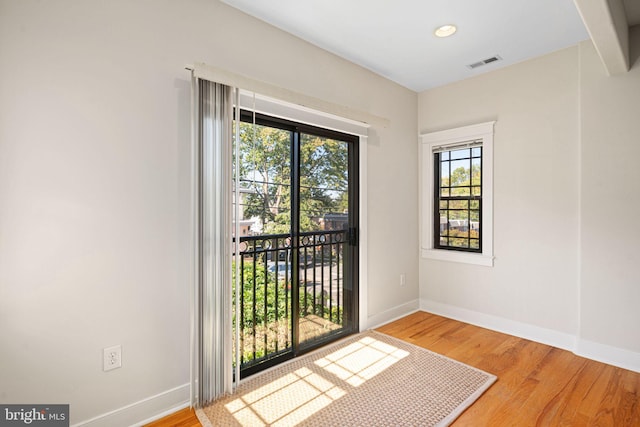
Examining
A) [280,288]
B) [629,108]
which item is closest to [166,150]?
[280,288]

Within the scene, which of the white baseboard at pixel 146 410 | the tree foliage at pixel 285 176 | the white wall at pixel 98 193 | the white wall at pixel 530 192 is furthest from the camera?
the white wall at pixel 530 192

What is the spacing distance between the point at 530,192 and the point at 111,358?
357cm

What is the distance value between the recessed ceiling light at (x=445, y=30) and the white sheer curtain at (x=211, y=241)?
1.72m

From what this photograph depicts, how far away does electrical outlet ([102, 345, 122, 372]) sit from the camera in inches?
66.1

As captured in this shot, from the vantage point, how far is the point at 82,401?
1.61 metres

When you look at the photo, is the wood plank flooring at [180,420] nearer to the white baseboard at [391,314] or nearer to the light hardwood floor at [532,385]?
the light hardwood floor at [532,385]

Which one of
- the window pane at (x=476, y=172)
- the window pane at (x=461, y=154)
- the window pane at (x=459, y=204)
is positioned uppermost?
the window pane at (x=461, y=154)

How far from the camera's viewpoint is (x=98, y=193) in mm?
1650

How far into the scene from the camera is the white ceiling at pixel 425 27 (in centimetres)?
213

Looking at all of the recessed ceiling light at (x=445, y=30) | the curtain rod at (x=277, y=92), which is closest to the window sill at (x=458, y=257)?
the curtain rod at (x=277, y=92)

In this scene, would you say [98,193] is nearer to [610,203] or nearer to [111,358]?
[111,358]

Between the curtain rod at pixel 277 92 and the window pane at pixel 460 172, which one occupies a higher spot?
the curtain rod at pixel 277 92

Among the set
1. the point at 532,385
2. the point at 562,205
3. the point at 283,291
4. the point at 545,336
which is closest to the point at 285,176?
the point at 283,291

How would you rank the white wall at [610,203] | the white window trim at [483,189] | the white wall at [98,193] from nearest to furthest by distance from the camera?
the white wall at [98,193] < the white wall at [610,203] < the white window trim at [483,189]
